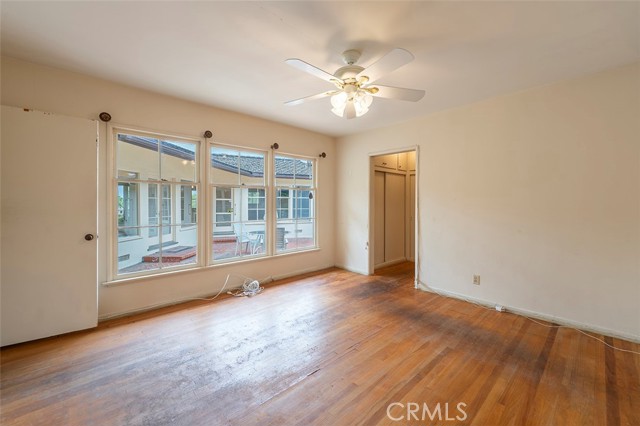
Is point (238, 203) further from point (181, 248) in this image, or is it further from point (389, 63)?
point (389, 63)

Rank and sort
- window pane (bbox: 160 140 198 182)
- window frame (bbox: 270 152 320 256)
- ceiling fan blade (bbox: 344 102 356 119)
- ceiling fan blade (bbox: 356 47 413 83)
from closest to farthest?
ceiling fan blade (bbox: 356 47 413 83) → ceiling fan blade (bbox: 344 102 356 119) → window pane (bbox: 160 140 198 182) → window frame (bbox: 270 152 320 256)

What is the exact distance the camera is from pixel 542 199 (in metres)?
2.93

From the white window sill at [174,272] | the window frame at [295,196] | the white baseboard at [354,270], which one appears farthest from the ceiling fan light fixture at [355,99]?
the white baseboard at [354,270]

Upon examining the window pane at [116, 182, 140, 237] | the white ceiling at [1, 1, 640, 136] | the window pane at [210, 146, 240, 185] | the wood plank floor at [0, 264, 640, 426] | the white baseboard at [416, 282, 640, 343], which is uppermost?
the white ceiling at [1, 1, 640, 136]

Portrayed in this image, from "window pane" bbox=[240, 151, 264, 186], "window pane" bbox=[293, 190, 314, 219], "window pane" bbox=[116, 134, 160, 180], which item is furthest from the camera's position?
"window pane" bbox=[293, 190, 314, 219]

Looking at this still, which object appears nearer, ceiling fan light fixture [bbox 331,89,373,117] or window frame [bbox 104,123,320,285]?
ceiling fan light fixture [bbox 331,89,373,117]

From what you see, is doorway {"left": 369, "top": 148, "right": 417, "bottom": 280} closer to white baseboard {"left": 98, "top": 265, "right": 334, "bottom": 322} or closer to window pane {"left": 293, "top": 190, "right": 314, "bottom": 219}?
window pane {"left": 293, "top": 190, "right": 314, "bottom": 219}

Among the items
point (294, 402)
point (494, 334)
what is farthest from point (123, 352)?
point (494, 334)

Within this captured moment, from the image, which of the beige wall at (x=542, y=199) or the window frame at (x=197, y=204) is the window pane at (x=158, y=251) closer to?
the window frame at (x=197, y=204)

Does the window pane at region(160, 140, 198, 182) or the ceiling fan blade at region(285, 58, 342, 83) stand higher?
the ceiling fan blade at region(285, 58, 342, 83)

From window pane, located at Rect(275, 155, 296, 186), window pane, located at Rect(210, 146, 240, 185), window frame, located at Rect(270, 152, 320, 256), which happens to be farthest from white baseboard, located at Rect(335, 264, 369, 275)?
window pane, located at Rect(210, 146, 240, 185)

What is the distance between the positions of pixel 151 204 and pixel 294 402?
9.09 feet

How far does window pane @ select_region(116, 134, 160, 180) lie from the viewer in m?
3.04
